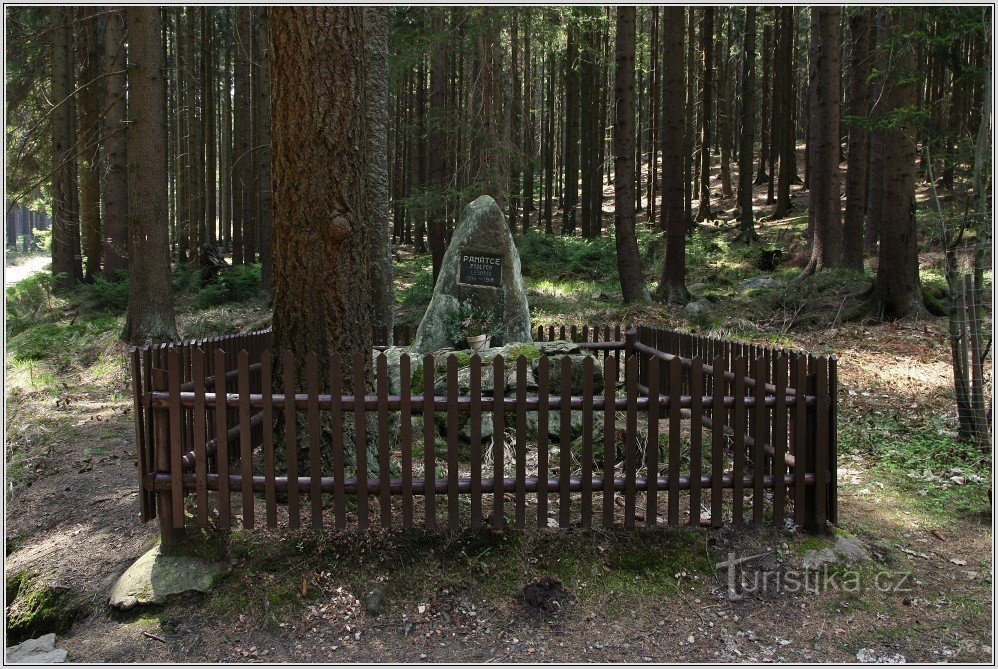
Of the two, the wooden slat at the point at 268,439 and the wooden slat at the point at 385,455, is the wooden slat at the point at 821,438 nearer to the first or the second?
the wooden slat at the point at 385,455

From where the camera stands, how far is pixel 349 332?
16.5 feet

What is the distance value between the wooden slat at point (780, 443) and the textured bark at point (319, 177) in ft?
9.71

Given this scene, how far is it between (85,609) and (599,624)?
3083 mm

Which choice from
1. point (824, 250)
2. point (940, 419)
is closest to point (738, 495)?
point (940, 419)

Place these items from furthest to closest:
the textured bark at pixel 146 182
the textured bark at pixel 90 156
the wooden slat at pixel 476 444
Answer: the textured bark at pixel 90 156 → the textured bark at pixel 146 182 → the wooden slat at pixel 476 444

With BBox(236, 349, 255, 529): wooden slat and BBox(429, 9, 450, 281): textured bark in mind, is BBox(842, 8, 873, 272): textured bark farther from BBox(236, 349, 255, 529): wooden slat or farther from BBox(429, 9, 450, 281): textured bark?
BBox(236, 349, 255, 529): wooden slat

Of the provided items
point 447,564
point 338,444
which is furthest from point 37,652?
point 447,564

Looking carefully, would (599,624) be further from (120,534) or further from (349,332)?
(120,534)

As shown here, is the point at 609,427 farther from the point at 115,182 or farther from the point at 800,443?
the point at 115,182

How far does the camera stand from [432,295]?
1179 centimetres

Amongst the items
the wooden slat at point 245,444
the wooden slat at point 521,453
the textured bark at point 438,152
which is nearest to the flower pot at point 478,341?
the wooden slat at point 521,453

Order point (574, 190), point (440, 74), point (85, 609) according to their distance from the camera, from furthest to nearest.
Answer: point (574, 190), point (440, 74), point (85, 609)

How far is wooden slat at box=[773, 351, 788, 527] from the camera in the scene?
4.71 metres

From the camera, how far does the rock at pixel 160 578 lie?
414 cm
